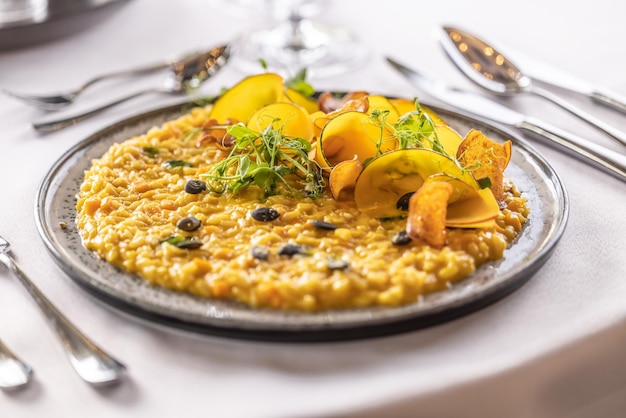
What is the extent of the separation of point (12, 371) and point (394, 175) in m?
1.06

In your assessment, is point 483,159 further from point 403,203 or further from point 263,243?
point 263,243

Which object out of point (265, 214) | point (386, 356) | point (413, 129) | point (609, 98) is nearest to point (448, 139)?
point (413, 129)

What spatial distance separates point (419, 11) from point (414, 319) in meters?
2.76

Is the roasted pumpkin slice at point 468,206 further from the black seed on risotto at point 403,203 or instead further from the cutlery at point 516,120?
the cutlery at point 516,120

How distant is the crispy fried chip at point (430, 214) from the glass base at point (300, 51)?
1478 millimetres

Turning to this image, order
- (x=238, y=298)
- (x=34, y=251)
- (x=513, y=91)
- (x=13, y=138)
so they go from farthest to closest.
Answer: (x=513, y=91) → (x=13, y=138) → (x=34, y=251) → (x=238, y=298)

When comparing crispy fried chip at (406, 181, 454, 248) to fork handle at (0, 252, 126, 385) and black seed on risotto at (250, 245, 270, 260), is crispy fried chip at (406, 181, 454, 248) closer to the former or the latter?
black seed on risotto at (250, 245, 270, 260)

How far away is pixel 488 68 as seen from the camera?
10.5 feet

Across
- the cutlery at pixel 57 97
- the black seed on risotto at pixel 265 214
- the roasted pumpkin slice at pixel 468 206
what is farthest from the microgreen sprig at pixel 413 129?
the cutlery at pixel 57 97

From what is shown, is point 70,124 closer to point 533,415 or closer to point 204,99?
point 204,99

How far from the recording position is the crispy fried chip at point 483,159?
213 cm

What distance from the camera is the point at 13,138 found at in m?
2.88

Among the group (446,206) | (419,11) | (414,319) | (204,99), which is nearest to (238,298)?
(414,319)

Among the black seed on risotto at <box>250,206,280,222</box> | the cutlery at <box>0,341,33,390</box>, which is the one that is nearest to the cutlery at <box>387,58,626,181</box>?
the black seed on risotto at <box>250,206,280,222</box>
